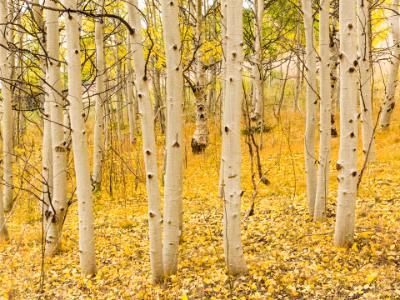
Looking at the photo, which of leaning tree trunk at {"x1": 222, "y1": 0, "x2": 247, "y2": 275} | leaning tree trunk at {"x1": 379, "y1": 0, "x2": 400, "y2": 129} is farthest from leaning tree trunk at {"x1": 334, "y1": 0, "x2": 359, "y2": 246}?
leaning tree trunk at {"x1": 379, "y1": 0, "x2": 400, "y2": 129}

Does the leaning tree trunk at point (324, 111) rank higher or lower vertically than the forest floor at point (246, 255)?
higher

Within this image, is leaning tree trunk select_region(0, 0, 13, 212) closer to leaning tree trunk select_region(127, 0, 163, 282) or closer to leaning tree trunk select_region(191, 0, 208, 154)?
leaning tree trunk select_region(127, 0, 163, 282)

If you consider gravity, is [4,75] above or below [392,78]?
below

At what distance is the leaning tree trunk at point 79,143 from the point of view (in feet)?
14.2

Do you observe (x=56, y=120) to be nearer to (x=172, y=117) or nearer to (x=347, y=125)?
(x=172, y=117)

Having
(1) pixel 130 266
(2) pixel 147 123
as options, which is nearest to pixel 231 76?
(2) pixel 147 123

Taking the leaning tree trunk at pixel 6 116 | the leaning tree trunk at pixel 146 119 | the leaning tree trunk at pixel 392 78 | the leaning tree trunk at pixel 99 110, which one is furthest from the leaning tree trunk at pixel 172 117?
the leaning tree trunk at pixel 392 78

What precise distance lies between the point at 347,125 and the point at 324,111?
104cm

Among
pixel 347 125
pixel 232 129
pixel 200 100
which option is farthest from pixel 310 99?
pixel 200 100

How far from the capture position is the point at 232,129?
3.67 metres

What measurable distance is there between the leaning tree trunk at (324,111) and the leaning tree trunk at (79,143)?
9.88 feet

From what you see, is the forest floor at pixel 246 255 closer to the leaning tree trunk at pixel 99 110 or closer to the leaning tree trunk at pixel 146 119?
the leaning tree trunk at pixel 146 119

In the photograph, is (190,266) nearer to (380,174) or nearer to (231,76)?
(231,76)

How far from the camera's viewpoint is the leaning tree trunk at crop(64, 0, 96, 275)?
4.33m
